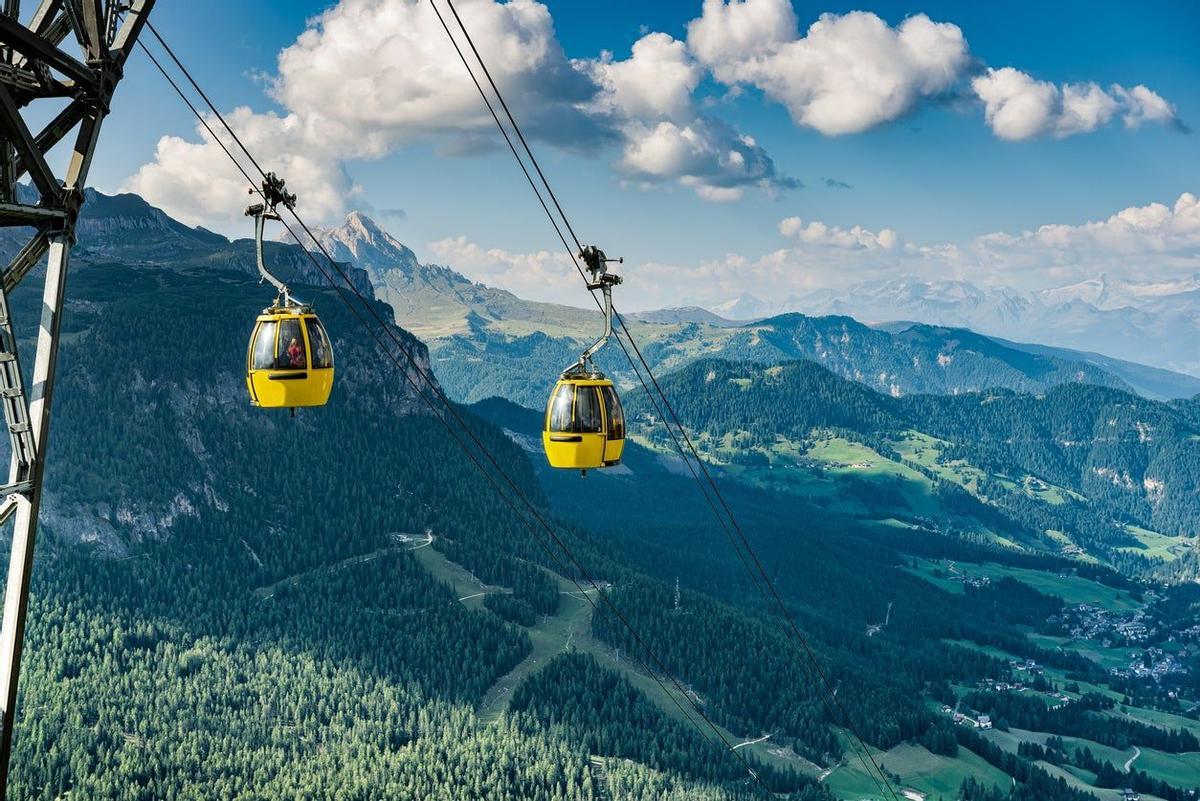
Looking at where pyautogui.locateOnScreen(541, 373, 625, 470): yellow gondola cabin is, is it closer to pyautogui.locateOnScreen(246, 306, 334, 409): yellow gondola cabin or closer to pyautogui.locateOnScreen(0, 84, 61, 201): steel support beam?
pyautogui.locateOnScreen(246, 306, 334, 409): yellow gondola cabin

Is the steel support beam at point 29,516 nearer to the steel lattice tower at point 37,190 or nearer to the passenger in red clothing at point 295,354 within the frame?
the steel lattice tower at point 37,190

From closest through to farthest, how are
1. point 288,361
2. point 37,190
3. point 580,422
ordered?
point 37,190 → point 288,361 → point 580,422

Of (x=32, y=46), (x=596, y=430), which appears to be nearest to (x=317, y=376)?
(x=596, y=430)

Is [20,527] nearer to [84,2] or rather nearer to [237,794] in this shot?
[84,2]

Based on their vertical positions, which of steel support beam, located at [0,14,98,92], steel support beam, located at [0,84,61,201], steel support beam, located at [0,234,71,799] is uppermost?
steel support beam, located at [0,14,98,92]

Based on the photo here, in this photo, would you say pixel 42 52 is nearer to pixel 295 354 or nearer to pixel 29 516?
pixel 29 516

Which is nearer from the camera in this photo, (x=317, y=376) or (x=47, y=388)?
(x=47, y=388)

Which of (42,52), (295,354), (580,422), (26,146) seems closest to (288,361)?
(295,354)

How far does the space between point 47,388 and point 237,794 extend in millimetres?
197263

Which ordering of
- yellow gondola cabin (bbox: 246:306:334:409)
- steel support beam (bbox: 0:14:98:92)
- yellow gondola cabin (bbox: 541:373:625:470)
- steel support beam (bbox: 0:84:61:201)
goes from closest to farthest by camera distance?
steel support beam (bbox: 0:14:98:92) → steel support beam (bbox: 0:84:61:201) → yellow gondola cabin (bbox: 246:306:334:409) → yellow gondola cabin (bbox: 541:373:625:470)

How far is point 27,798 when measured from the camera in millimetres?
190250

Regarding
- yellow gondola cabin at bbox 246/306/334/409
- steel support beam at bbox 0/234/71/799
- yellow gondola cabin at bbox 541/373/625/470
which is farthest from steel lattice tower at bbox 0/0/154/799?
yellow gondola cabin at bbox 541/373/625/470

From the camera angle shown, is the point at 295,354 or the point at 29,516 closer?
the point at 29,516

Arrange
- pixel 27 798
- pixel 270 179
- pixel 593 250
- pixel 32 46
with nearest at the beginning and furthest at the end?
1. pixel 32 46
2. pixel 270 179
3. pixel 593 250
4. pixel 27 798
